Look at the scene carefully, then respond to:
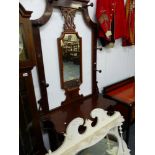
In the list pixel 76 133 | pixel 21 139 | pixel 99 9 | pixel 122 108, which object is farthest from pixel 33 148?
pixel 99 9

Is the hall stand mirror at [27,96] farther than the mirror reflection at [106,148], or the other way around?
the mirror reflection at [106,148]

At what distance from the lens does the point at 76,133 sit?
860 mm

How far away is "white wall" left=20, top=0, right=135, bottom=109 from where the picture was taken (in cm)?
127

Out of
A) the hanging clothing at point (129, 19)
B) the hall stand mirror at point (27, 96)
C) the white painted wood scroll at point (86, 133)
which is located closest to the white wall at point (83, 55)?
the hanging clothing at point (129, 19)

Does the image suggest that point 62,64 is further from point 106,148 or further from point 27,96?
point 106,148

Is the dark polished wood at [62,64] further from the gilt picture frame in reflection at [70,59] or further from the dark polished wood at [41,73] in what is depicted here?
the dark polished wood at [41,73]

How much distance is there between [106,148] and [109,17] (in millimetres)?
1190

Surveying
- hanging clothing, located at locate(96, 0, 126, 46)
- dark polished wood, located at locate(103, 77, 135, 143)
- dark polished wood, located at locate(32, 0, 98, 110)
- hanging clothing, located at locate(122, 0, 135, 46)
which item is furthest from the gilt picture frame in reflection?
hanging clothing, located at locate(122, 0, 135, 46)

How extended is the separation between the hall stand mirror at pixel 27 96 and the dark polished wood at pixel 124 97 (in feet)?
3.18

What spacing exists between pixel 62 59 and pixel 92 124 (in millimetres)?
636

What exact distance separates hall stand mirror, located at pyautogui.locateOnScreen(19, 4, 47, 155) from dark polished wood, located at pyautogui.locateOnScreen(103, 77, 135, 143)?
0.97 m

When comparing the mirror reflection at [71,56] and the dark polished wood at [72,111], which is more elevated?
the mirror reflection at [71,56]

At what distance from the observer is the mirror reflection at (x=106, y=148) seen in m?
1.17
